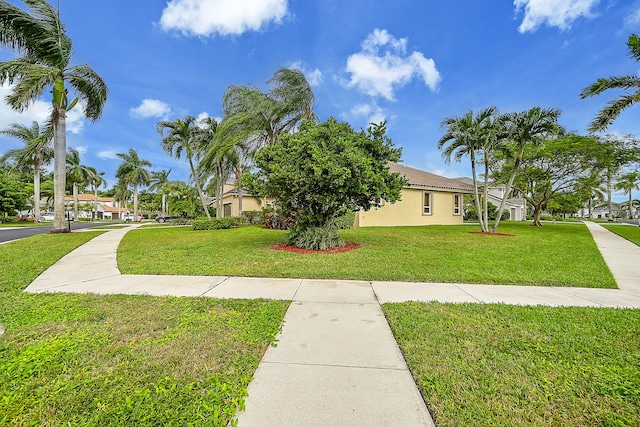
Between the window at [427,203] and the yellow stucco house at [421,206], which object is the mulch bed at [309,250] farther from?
the window at [427,203]

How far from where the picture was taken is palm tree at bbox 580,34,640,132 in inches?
387

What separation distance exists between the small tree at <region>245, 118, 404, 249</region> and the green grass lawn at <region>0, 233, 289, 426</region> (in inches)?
167

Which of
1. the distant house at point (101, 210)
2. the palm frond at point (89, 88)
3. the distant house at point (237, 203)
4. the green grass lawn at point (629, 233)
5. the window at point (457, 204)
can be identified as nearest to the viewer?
the green grass lawn at point (629, 233)

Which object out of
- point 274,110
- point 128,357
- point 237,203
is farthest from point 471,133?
point 237,203

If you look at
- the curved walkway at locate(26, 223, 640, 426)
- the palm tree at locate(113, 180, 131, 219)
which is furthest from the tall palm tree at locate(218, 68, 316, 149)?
the palm tree at locate(113, 180, 131, 219)

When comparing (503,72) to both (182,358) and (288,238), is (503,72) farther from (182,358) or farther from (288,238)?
(182,358)

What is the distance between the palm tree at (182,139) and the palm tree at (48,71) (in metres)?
5.35

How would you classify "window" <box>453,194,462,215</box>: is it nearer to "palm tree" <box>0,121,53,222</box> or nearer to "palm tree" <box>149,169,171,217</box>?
"palm tree" <box>0,121,53,222</box>

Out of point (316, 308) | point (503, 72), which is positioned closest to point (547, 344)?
point (316, 308)

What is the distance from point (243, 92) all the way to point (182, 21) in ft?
12.2

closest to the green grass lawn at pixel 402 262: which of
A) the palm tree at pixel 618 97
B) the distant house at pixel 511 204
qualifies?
the palm tree at pixel 618 97

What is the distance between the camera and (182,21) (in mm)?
11500

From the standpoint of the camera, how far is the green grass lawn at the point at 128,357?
6.13 ft

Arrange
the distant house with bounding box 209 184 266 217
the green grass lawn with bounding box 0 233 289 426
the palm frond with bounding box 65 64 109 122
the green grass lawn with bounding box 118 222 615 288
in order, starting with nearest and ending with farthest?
1. the green grass lawn with bounding box 0 233 289 426
2. the green grass lawn with bounding box 118 222 615 288
3. the palm frond with bounding box 65 64 109 122
4. the distant house with bounding box 209 184 266 217
